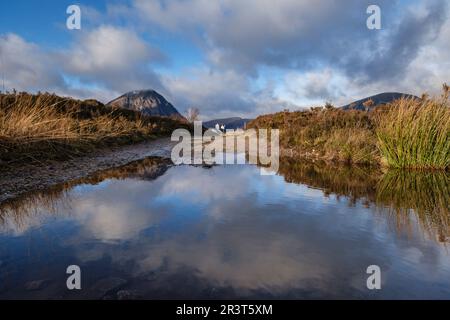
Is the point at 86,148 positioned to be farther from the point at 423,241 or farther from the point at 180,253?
the point at 423,241

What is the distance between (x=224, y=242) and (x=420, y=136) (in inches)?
212

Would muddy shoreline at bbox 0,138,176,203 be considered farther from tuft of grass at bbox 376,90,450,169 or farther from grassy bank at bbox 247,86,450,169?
tuft of grass at bbox 376,90,450,169

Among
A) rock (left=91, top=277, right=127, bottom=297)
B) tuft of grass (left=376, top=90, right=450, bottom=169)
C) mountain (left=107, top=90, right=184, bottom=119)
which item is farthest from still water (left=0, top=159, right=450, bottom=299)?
mountain (left=107, top=90, right=184, bottom=119)

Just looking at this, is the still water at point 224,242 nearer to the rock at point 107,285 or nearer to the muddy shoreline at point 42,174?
the rock at point 107,285

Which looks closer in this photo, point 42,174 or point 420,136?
point 42,174

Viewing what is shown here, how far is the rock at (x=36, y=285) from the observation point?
5.13ft

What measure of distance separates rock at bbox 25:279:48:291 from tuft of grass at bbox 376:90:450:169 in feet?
21.1

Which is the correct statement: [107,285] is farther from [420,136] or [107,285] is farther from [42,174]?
[420,136]

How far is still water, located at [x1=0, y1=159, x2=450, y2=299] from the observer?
162cm

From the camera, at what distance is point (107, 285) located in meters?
1.61

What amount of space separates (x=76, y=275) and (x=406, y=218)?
114 inches

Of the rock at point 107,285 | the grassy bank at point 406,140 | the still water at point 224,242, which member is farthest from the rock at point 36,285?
the grassy bank at point 406,140

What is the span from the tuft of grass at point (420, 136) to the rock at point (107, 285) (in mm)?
6124

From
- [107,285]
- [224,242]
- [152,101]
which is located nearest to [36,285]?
[107,285]
